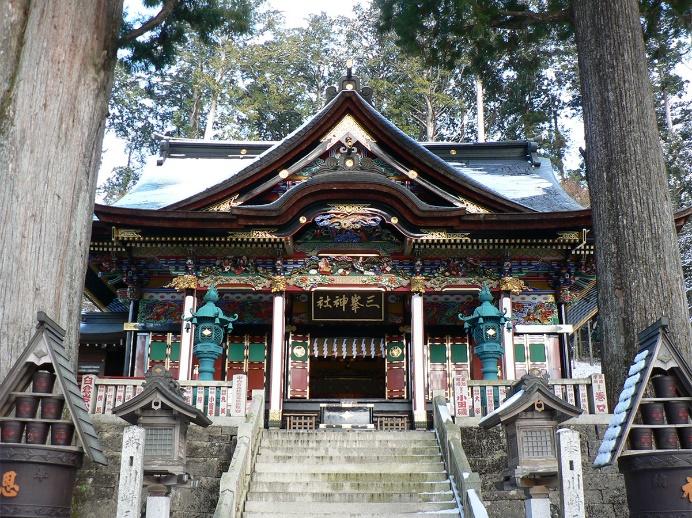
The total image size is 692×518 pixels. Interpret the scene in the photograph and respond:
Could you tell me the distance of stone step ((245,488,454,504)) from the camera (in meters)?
8.41

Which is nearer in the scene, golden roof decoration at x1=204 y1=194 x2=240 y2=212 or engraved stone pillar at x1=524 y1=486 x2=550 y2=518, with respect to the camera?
engraved stone pillar at x1=524 y1=486 x2=550 y2=518

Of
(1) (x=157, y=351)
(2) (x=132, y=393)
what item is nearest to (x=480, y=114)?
(1) (x=157, y=351)

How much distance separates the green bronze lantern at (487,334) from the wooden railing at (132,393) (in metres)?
3.74

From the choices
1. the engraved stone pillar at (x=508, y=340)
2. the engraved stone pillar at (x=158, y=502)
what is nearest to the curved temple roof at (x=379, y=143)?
the engraved stone pillar at (x=508, y=340)

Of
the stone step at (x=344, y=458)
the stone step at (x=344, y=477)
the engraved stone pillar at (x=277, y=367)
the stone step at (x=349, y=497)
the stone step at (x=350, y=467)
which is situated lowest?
the stone step at (x=349, y=497)

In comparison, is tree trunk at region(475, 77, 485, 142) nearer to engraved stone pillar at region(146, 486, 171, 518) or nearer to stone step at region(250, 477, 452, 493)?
stone step at region(250, 477, 452, 493)

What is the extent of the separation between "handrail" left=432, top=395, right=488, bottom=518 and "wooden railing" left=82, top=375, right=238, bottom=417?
2712 mm

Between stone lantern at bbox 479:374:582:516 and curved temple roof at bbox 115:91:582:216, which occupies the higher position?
curved temple roof at bbox 115:91:582:216

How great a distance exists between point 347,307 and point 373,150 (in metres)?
3.16

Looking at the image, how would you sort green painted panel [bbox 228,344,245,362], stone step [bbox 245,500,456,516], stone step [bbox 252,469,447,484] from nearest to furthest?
stone step [bbox 245,500,456,516] → stone step [bbox 252,469,447,484] → green painted panel [bbox 228,344,245,362]

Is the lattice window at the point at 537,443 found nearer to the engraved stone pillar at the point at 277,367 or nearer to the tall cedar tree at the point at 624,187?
the tall cedar tree at the point at 624,187

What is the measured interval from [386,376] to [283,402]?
91.1 inches

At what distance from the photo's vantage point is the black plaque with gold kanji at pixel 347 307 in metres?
14.4

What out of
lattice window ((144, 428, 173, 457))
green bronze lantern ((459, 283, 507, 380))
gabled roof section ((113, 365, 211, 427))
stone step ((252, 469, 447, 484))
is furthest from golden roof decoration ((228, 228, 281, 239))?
lattice window ((144, 428, 173, 457))
